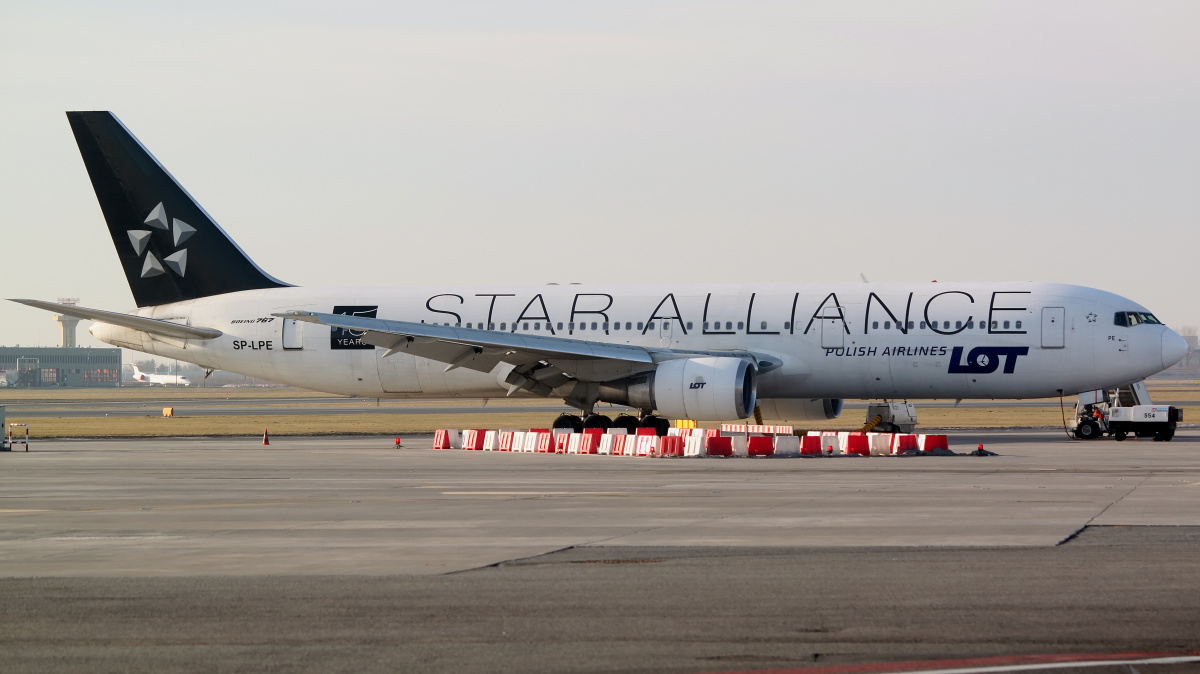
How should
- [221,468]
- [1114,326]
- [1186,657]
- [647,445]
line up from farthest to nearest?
1. [1114,326]
2. [647,445]
3. [221,468]
4. [1186,657]

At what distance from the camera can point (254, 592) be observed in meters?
10.2

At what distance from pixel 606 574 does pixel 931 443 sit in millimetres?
20189

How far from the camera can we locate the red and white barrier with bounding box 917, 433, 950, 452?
29.3 meters

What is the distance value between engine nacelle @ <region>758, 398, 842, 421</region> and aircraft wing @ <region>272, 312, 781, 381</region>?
3.49m

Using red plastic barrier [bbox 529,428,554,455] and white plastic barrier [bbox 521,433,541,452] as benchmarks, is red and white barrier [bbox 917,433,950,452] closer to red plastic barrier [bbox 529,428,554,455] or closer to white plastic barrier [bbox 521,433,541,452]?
red plastic barrier [bbox 529,428,554,455]

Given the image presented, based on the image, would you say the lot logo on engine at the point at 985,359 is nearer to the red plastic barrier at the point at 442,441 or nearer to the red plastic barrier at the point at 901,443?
the red plastic barrier at the point at 901,443

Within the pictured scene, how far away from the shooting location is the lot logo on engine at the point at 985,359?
109ft

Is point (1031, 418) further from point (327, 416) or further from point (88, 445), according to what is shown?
point (88, 445)

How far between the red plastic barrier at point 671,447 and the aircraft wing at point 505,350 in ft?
13.2

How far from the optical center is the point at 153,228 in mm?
39750

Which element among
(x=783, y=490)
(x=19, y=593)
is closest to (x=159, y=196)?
(x=783, y=490)

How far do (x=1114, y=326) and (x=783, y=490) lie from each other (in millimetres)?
17787

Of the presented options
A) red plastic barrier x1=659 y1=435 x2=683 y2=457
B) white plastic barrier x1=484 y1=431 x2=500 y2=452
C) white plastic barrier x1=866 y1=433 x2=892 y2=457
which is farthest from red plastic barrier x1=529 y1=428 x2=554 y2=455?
white plastic barrier x1=866 y1=433 x2=892 y2=457

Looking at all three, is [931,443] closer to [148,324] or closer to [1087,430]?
[1087,430]
